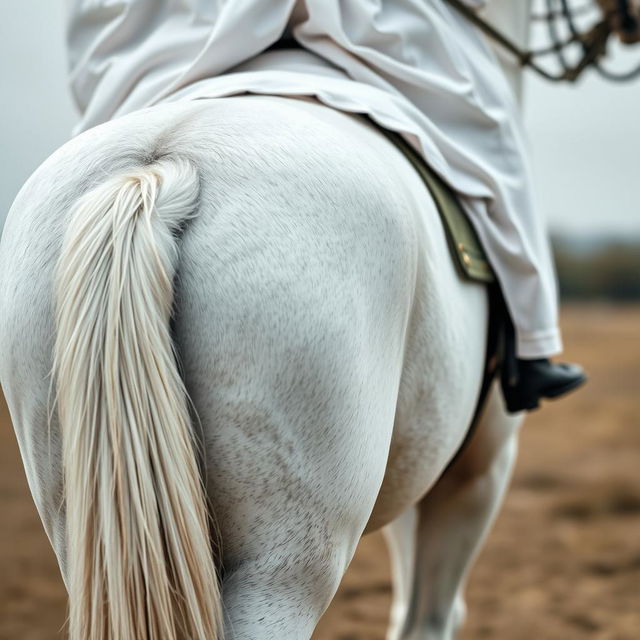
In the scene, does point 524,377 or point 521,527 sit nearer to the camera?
point 524,377

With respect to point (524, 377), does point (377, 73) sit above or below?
above

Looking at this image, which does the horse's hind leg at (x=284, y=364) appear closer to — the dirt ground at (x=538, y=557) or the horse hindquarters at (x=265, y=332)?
the horse hindquarters at (x=265, y=332)

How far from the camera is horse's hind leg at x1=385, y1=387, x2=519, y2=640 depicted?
1521 mm

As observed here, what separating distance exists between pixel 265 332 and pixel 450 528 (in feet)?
3.20

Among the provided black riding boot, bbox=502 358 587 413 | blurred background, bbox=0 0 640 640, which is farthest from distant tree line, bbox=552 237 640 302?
black riding boot, bbox=502 358 587 413

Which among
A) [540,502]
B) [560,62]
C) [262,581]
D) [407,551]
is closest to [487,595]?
[540,502]

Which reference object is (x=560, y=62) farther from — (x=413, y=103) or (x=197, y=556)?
(x=197, y=556)

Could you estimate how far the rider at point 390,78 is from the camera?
3.54 ft

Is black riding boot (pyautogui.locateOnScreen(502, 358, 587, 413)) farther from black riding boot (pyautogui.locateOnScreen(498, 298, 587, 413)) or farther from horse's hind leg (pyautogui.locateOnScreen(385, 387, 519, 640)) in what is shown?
horse's hind leg (pyautogui.locateOnScreen(385, 387, 519, 640))

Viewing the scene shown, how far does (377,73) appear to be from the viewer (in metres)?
1.15

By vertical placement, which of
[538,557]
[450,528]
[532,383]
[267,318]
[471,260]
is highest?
[267,318]

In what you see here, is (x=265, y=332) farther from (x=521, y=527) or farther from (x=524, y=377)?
(x=521, y=527)

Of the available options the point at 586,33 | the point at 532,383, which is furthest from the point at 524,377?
the point at 586,33

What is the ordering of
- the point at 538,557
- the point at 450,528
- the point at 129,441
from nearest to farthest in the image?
the point at 129,441
the point at 450,528
the point at 538,557
